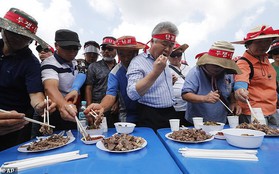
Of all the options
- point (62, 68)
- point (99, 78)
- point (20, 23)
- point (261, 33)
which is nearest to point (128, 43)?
point (62, 68)

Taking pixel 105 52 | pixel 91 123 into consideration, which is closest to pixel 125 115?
pixel 91 123

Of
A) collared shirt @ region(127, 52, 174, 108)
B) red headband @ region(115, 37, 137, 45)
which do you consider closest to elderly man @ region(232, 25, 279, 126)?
collared shirt @ region(127, 52, 174, 108)

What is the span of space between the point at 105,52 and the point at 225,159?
3.37m

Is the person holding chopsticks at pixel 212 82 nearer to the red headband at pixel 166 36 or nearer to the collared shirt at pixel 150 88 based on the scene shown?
the collared shirt at pixel 150 88

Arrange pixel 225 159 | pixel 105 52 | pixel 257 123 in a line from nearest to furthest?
1. pixel 225 159
2. pixel 257 123
3. pixel 105 52

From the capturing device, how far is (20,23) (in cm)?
185

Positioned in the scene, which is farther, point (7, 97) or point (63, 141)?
point (7, 97)

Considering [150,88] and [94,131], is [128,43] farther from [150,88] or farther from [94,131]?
[94,131]

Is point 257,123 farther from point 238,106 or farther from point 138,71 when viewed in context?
point 138,71

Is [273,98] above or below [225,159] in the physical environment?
above

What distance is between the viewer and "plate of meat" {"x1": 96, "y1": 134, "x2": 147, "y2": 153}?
1.33 meters

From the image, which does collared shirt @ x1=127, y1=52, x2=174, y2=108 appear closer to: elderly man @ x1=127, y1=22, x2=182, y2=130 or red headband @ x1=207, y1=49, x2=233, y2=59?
elderly man @ x1=127, y1=22, x2=182, y2=130

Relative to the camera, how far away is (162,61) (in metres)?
1.95

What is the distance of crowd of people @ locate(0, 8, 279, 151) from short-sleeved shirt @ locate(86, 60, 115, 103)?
103 cm
